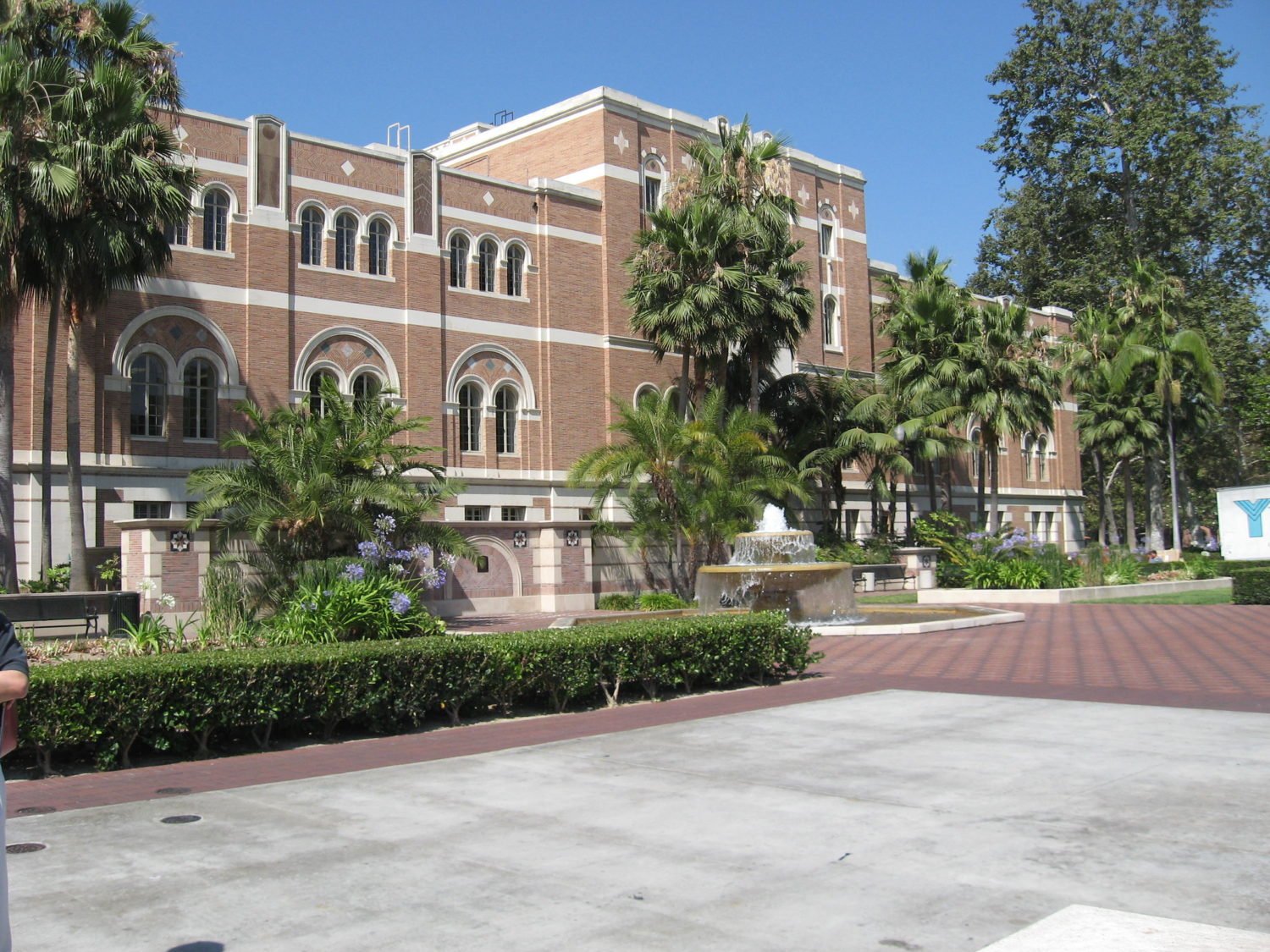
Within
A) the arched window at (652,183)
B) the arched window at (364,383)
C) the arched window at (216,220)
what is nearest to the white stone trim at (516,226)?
the arched window at (652,183)

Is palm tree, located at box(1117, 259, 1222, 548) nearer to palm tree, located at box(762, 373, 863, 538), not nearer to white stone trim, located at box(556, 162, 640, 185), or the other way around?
palm tree, located at box(762, 373, 863, 538)

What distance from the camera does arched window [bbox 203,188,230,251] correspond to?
2861 centimetres

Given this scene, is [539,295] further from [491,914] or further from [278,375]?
[491,914]

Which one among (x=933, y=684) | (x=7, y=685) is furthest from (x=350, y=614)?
(x=7, y=685)

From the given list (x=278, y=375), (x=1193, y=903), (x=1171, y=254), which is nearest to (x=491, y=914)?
(x=1193, y=903)

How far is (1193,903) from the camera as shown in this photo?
5.50m

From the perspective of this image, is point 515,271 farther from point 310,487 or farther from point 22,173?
point 310,487

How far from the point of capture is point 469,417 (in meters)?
33.3

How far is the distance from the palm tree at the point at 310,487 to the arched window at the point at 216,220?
30.9ft

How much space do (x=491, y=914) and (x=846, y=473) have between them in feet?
133

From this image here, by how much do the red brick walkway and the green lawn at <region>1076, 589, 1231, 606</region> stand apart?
4377 mm

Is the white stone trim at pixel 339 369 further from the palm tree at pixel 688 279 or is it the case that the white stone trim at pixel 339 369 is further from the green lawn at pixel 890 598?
the green lawn at pixel 890 598

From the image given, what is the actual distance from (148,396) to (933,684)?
20.5m

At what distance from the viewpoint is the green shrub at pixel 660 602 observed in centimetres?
2908
